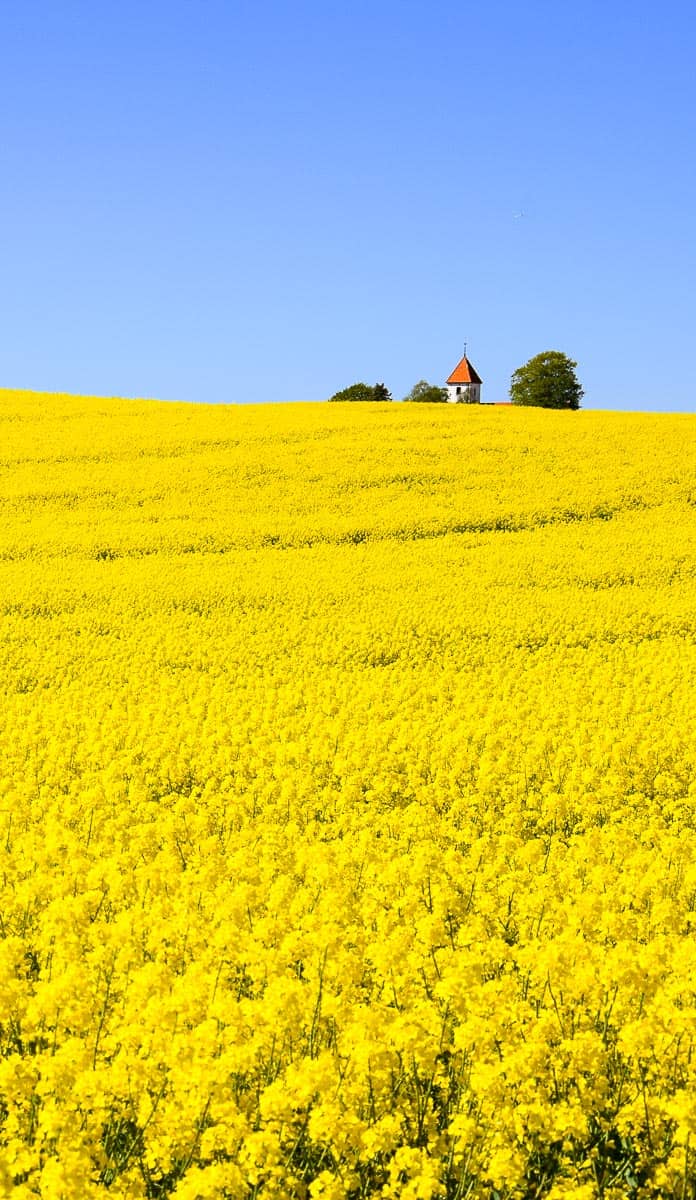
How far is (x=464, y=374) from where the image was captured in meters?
86.4

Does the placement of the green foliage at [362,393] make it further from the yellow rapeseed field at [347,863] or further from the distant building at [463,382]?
the yellow rapeseed field at [347,863]

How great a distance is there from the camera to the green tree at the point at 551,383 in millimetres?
68500

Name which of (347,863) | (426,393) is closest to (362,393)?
(426,393)

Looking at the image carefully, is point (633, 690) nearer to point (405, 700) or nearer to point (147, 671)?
point (405, 700)

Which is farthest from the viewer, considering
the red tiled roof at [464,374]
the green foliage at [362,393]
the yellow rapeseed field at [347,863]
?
the red tiled roof at [464,374]

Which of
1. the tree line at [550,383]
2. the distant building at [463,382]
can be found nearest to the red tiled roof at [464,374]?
the distant building at [463,382]

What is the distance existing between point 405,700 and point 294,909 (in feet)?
23.4

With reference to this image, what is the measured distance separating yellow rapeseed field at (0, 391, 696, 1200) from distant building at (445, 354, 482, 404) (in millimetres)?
61393

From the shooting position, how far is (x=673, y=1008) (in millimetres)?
5160

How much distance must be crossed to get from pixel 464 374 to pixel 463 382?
3.50 feet

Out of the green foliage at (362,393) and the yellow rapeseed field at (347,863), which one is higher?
the green foliage at (362,393)

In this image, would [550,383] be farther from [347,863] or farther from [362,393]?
[347,863]

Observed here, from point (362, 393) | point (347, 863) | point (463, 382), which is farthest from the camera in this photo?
point (463, 382)

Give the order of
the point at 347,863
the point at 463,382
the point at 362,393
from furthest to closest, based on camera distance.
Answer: the point at 463,382, the point at 362,393, the point at 347,863
